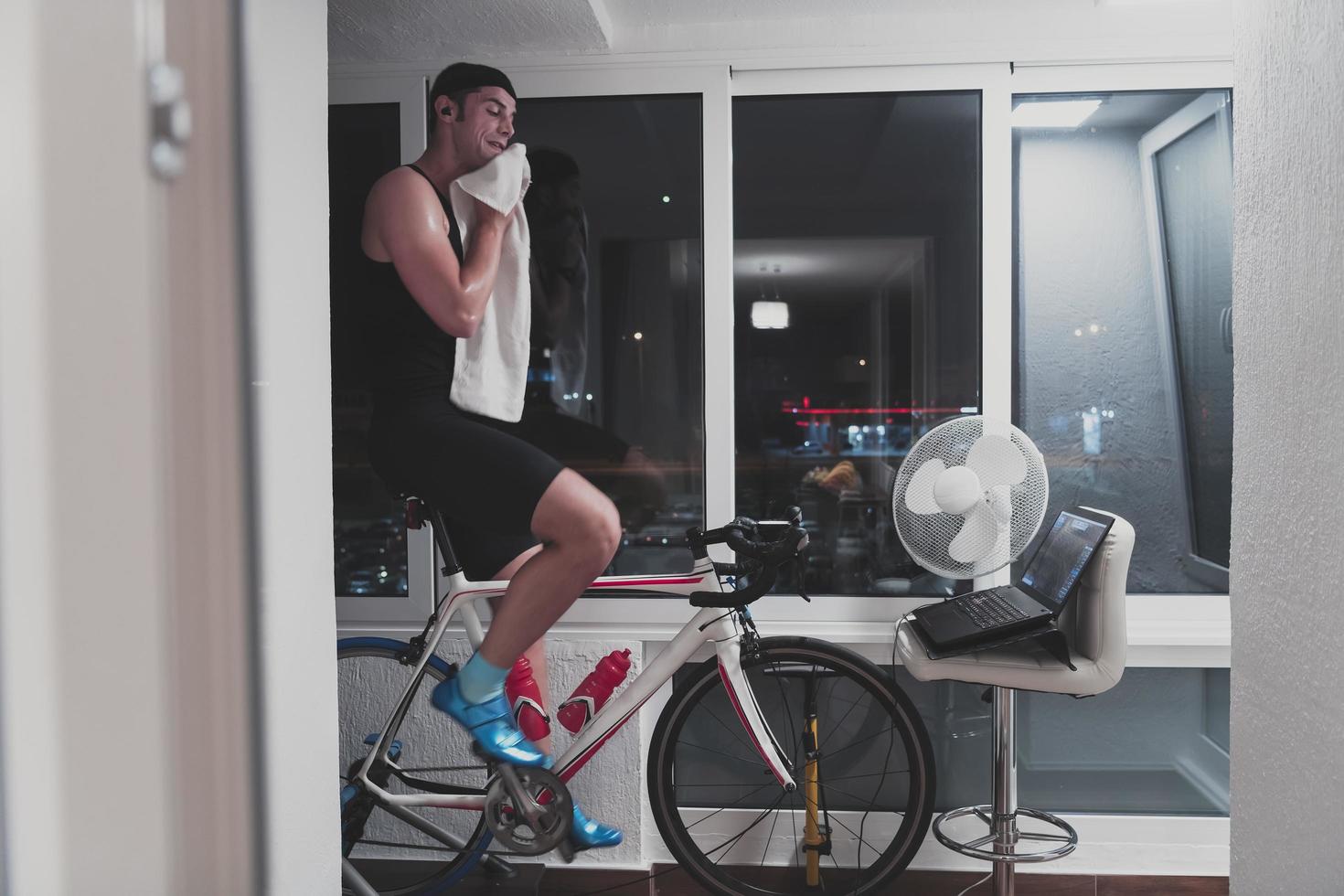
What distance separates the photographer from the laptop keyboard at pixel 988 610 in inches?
78.5

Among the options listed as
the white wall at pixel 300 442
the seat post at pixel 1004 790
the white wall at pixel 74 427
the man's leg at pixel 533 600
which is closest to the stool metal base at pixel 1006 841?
the seat post at pixel 1004 790

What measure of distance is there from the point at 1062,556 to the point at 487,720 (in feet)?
4.60

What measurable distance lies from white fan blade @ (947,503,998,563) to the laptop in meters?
0.12

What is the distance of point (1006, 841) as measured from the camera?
213 cm

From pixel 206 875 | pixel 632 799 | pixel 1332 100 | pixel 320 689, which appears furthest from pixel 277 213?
pixel 632 799

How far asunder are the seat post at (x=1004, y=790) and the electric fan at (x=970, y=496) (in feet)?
1.06

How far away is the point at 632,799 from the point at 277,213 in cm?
194

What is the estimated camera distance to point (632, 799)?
250 centimetres

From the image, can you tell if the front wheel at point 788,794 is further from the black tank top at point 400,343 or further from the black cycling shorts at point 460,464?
the black tank top at point 400,343

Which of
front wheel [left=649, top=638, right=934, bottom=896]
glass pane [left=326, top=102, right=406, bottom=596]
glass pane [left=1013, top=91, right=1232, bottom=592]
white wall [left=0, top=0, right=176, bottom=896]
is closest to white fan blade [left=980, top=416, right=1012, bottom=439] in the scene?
glass pane [left=1013, top=91, right=1232, bottom=592]

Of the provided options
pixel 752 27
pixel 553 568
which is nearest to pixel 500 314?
pixel 553 568

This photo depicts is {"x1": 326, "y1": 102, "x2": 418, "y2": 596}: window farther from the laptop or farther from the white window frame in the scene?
the laptop

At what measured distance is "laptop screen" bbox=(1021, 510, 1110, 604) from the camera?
199cm

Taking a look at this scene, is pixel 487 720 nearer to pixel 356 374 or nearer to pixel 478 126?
pixel 356 374
